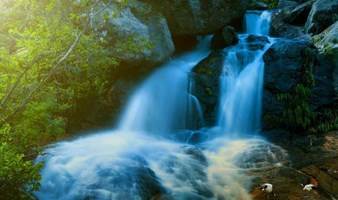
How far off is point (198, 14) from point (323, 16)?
18.5ft

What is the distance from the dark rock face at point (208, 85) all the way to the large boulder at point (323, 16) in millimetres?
5235

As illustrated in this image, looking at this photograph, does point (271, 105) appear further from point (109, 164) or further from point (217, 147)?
point (109, 164)

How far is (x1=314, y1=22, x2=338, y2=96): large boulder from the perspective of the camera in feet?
37.5

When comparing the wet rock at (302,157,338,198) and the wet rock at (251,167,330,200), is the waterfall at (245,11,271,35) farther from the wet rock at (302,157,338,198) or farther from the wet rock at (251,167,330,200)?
the wet rock at (251,167,330,200)

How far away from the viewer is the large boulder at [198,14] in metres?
13.4

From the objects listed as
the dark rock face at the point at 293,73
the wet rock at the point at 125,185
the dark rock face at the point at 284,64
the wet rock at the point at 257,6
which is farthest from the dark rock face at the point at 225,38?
the wet rock at the point at 125,185

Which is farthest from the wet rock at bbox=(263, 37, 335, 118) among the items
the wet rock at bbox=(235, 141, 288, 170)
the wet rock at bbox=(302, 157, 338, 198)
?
the wet rock at bbox=(302, 157, 338, 198)

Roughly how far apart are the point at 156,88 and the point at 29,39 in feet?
21.8

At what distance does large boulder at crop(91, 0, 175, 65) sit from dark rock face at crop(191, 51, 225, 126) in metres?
1.42

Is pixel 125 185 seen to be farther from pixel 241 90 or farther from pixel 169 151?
pixel 241 90

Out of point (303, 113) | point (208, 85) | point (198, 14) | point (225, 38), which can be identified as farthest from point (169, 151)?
point (198, 14)

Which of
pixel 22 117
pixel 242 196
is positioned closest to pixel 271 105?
pixel 242 196

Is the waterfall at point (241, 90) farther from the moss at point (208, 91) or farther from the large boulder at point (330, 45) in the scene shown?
the large boulder at point (330, 45)

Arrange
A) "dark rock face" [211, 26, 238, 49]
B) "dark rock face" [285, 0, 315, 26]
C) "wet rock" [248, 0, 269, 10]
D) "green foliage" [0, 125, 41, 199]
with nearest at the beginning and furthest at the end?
"green foliage" [0, 125, 41, 199] < "dark rock face" [211, 26, 238, 49] < "dark rock face" [285, 0, 315, 26] < "wet rock" [248, 0, 269, 10]
